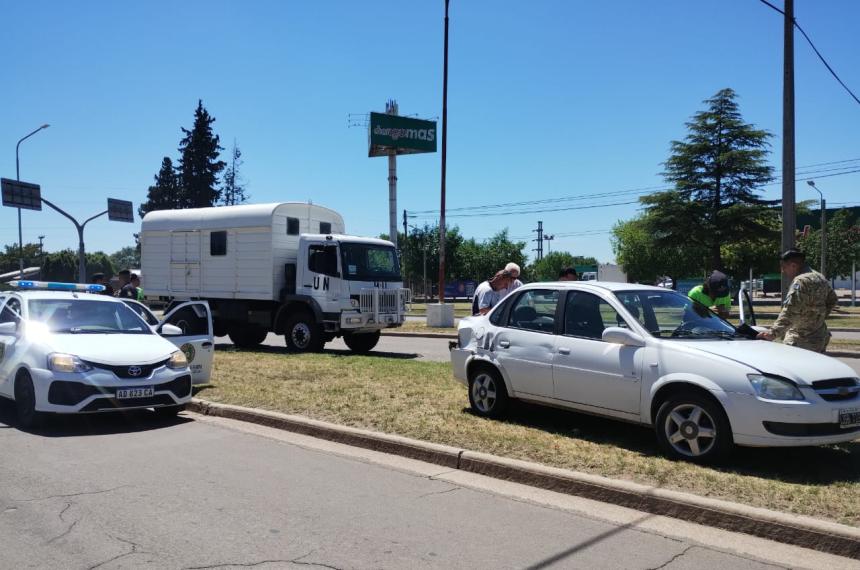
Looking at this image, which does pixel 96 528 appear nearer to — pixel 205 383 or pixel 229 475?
pixel 229 475

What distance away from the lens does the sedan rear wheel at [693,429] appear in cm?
564

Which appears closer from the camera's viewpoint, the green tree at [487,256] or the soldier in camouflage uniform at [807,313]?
the soldier in camouflage uniform at [807,313]

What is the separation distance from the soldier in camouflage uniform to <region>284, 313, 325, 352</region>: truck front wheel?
1071 centimetres

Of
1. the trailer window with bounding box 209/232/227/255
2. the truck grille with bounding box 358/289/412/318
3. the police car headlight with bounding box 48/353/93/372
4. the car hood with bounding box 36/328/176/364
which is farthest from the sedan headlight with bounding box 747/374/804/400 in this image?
the trailer window with bounding box 209/232/227/255

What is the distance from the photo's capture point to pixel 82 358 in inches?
301

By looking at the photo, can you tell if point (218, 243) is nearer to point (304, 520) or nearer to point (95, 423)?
point (95, 423)

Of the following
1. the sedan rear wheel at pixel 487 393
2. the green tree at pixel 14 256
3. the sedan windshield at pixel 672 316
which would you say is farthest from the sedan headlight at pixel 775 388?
the green tree at pixel 14 256

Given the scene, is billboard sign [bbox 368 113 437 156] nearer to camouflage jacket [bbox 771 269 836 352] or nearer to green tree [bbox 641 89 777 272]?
green tree [bbox 641 89 777 272]

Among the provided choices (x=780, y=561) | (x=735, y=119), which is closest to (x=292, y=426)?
(x=780, y=561)

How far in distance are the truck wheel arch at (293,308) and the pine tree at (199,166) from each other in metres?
49.1

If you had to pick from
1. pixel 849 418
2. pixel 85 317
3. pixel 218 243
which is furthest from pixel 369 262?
pixel 849 418

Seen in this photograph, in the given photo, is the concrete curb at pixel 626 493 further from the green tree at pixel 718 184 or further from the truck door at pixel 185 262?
the green tree at pixel 718 184

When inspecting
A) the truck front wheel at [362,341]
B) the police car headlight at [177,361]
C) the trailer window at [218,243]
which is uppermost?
the trailer window at [218,243]

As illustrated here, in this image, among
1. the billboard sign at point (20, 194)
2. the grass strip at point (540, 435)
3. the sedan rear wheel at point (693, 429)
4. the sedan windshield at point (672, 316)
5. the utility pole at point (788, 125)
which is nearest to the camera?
the grass strip at point (540, 435)
